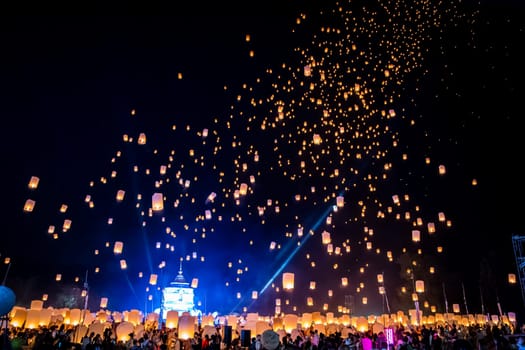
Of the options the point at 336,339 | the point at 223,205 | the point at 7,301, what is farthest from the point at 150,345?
the point at 223,205

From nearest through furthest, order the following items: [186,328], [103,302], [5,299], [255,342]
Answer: [5,299]
[255,342]
[186,328]
[103,302]

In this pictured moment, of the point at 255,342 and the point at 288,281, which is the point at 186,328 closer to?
the point at 255,342

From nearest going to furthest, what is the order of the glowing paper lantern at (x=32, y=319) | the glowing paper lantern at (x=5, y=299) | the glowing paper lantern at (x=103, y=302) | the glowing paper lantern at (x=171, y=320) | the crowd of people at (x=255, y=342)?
the glowing paper lantern at (x=5, y=299) < the crowd of people at (x=255, y=342) < the glowing paper lantern at (x=171, y=320) < the glowing paper lantern at (x=32, y=319) < the glowing paper lantern at (x=103, y=302)

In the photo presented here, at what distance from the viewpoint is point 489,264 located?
82.9 feet

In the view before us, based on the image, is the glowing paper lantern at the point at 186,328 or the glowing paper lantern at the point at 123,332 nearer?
the glowing paper lantern at the point at 186,328

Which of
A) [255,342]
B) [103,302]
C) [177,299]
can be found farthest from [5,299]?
[177,299]

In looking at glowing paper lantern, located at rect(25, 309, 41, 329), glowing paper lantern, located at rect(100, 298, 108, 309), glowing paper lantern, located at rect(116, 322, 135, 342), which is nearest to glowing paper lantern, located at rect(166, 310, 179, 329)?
glowing paper lantern, located at rect(116, 322, 135, 342)

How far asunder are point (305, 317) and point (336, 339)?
452 inches

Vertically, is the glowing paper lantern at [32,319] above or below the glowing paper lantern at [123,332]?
above

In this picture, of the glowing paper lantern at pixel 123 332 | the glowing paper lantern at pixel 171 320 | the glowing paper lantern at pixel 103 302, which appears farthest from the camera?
the glowing paper lantern at pixel 103 302

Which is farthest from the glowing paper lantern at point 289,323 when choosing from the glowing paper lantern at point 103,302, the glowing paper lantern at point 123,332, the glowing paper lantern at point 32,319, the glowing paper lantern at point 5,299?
the glowing paper lantern at point 103,302

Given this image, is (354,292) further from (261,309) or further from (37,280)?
(37,280)

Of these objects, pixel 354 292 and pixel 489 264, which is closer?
pixel 489 264

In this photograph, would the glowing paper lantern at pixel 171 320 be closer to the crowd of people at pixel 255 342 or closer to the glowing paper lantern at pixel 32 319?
the crowd of people at pixel 255 342
